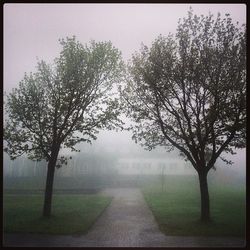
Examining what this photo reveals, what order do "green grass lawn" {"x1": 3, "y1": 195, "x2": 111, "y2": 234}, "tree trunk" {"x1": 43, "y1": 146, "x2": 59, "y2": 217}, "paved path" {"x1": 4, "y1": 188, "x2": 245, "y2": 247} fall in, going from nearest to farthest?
1. "paved path" {"x1": 4, "y1": 188, "x2": 245, "y2": 247}
2. "green grass lawn" {"x1": 3, "y1": 195, "x2": 111, "y2": 234}
3. "tree trunk" {"x1": 43, "y1": 146, "x2": 59, "y2": 217}

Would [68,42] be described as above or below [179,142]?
above

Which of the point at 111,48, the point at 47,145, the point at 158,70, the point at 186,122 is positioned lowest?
the point at 47,145

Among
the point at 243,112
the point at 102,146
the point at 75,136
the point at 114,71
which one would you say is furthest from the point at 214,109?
the point at 102,146

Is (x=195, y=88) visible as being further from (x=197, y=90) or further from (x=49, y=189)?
(x=49, y=189)

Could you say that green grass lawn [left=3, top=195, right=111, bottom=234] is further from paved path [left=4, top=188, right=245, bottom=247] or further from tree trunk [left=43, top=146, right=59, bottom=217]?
paved path [left=4, top=188, right=245, bottom=247]

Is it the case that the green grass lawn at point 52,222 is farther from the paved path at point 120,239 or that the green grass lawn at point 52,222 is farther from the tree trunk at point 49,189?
the paved path at point 120,239

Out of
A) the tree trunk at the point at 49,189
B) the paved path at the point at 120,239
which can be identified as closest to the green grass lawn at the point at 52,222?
the tree trunk at the point at 49,189

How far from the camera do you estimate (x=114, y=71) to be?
2202 cm

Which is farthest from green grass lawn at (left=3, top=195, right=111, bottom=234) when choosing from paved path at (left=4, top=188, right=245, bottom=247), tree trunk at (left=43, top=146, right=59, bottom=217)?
paved path at (left=4, top=188, right=245, bottom=247)

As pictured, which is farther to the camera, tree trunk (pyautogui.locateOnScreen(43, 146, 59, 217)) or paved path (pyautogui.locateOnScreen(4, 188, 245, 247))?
tree trunk (pyautogui.locateOnScreen(43, 146, 59, 217))

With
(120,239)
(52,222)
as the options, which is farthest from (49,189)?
(120,239)

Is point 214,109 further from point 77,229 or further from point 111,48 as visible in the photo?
point 77,229

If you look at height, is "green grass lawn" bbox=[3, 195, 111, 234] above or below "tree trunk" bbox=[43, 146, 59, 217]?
below

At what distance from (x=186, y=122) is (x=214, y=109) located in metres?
2.38
